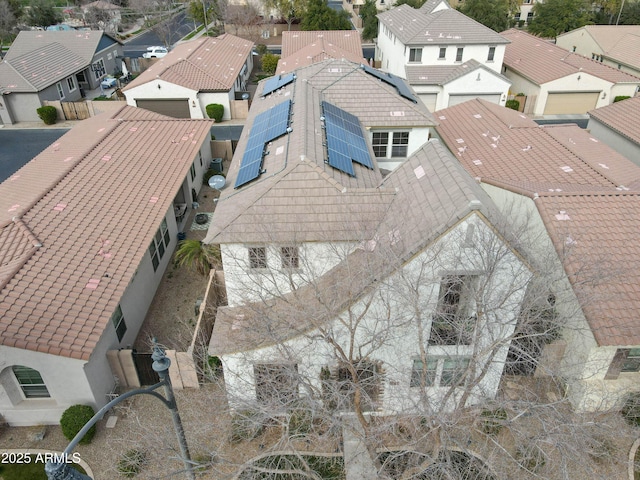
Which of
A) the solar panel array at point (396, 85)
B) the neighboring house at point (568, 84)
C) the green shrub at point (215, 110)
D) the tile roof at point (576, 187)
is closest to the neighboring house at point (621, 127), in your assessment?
the tile roof at point (576, 187)

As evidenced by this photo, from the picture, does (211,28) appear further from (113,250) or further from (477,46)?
(113,250)

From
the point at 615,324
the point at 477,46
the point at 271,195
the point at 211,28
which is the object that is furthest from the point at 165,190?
the point at 211,28

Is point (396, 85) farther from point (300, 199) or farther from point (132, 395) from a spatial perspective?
point (132, 395)

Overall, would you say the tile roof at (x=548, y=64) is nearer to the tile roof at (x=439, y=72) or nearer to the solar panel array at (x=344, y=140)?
the tile roof at (x=439, y=72)

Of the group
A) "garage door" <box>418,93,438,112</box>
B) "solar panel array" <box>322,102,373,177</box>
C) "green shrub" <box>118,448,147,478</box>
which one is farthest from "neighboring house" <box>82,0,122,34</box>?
"green shrub" <box>118,448,147,478</box>

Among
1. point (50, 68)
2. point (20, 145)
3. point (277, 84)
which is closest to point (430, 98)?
point (277, 84)

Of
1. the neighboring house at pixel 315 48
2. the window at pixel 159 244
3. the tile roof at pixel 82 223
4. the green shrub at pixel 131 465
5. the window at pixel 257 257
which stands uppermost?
the neighboring house at pixel 315 48
